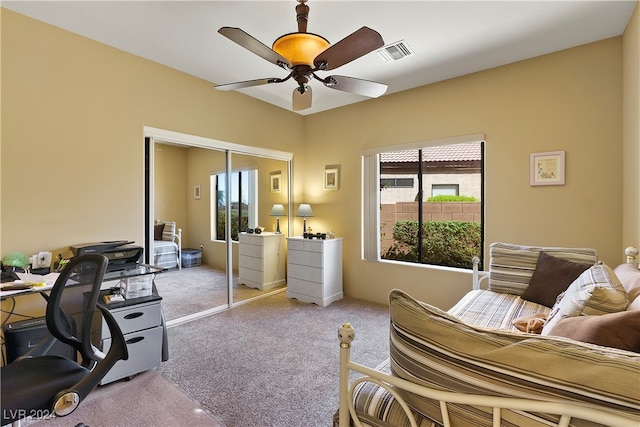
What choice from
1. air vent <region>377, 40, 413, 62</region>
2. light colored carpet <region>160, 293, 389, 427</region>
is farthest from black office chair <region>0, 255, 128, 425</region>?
air vent <region>377, 40, 413, 62</region>

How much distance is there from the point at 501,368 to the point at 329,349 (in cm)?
→ 216

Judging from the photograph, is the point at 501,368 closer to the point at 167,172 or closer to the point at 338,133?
the point at 167,172

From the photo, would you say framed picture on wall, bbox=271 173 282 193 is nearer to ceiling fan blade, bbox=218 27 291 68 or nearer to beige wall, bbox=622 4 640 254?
ceiling fan blade, bbox=218 27 291 68

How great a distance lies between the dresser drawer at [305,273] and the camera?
392 cm

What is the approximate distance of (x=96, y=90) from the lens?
2.70 metres

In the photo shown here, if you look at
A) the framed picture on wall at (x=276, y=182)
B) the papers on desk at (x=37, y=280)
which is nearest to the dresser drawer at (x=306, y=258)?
the framed picture on wall at (x=276, y=182)

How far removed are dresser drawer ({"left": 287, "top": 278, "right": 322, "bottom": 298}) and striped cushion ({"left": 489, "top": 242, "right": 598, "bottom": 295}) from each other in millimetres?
1979

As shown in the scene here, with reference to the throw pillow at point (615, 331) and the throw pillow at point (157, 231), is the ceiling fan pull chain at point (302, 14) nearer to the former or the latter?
the throw pillow at point (615, 331)

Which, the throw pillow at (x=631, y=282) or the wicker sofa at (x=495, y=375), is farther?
the throw pillow at (x=631, y=282)

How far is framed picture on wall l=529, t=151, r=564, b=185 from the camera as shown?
2834 mm

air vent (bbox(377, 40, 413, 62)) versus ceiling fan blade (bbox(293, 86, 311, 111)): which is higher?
air vent (bbox(377, 40, 413, 62))

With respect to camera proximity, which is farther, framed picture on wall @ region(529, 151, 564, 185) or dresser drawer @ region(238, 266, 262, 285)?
dresser drawer @ region(238, 266, 262, 285)

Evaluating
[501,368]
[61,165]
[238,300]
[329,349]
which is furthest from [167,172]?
[501,368]

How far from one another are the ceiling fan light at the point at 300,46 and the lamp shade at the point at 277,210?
2619mm
